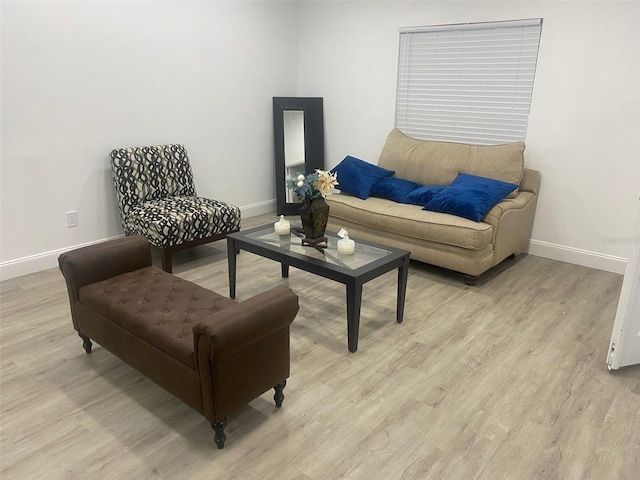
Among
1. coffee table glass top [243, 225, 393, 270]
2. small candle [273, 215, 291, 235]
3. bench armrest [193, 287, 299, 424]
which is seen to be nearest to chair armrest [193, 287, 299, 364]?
bench armrest [193, 287, 299, 424]

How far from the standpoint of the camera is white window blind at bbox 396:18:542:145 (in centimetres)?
402

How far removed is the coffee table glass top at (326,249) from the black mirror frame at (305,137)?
1.89m

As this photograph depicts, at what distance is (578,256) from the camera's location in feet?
13.2

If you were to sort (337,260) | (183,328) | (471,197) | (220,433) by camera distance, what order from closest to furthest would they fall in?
(220,433)
(183,328)
(337,260)
(471,197)

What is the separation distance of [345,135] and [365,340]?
120 inches

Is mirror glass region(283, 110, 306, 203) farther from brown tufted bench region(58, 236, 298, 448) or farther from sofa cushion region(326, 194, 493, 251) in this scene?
brown tufted bench region(58, 236, 298, 448)

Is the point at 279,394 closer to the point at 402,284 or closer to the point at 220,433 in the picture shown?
the point at 220,433

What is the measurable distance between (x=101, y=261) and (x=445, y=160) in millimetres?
2926

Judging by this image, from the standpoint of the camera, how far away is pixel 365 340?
2818 millimetres

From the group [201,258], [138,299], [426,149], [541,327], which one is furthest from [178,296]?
[426,149]

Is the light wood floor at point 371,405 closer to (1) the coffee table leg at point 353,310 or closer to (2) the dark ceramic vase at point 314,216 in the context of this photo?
(1) the coffee table leg at point 353,310

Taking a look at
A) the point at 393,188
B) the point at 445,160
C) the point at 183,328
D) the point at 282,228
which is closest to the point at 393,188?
the point at 393,188

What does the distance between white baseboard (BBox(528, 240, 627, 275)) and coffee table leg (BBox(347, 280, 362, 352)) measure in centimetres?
235

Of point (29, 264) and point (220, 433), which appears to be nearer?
point (220, 433)
